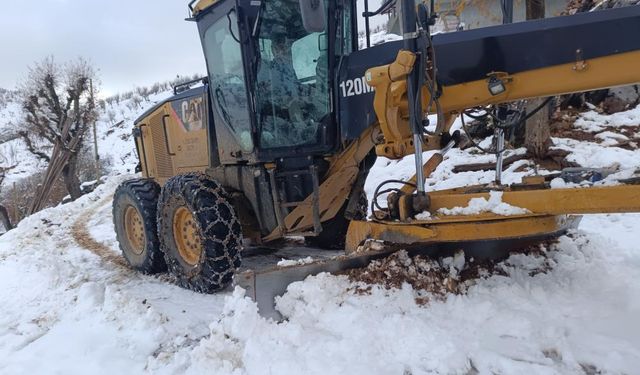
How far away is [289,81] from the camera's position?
4.32 m

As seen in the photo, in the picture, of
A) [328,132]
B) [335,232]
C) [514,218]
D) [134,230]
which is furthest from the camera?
[134,230]

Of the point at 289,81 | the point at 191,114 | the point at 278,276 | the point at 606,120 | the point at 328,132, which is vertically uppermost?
the point at 289,81

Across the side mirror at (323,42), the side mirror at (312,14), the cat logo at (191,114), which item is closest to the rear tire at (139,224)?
the cat logo at (191,114)

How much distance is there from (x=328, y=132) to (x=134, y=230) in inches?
116

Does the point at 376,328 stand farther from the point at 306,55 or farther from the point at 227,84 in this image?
the point at 227,84

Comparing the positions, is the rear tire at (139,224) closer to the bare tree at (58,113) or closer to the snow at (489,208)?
the snow at (489,208)

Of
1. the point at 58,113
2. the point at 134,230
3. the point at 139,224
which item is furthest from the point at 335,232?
the point at 58,113

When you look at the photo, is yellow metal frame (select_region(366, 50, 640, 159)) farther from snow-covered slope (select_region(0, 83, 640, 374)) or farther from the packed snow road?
the packed snow road

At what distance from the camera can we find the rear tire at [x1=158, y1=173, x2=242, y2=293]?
423 centimetres

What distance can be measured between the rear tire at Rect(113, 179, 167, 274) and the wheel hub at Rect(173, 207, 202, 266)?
634 millimetres

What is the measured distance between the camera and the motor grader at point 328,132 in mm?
2820

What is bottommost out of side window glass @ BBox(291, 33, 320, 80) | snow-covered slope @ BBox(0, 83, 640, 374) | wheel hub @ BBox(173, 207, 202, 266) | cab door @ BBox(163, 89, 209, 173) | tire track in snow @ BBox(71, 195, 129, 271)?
tire track in snow @ BBox(71, 195, 129, 271)

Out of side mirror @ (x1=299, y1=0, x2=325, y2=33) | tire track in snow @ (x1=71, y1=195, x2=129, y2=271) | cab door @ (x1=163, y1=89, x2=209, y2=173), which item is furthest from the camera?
tire track in snow @ (x1=71, y1=195, x2=129, y2=271)

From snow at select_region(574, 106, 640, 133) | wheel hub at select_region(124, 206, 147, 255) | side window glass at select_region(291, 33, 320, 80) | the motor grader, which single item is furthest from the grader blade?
snow at select_region(574, 106, 640, 133)
